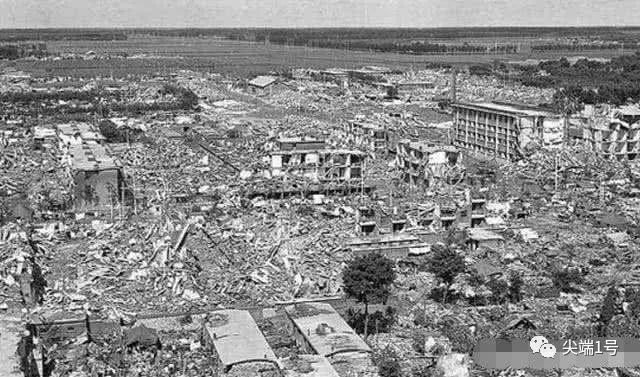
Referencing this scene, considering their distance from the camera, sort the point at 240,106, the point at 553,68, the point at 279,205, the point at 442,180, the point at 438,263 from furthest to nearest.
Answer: the point at 553,68
the point at 240,106
the point at 442,180
the point at 279,205
the point at 438,263

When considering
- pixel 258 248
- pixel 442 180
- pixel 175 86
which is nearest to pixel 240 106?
pixel 175 86

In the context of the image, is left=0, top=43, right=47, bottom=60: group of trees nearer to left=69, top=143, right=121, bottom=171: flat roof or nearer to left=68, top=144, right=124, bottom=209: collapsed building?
left=69, top=143, right=121, bottom=171: flat roof

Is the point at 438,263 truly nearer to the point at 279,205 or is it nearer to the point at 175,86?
the point at 279,205

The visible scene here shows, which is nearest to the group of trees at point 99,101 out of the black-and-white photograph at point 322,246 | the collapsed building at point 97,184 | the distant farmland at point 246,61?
the black-and-white photograph at point 322,246

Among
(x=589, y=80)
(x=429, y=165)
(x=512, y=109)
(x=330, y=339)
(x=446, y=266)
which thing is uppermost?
(x=512, y=109)

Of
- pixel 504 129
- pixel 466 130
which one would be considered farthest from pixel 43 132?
pixel 504 129

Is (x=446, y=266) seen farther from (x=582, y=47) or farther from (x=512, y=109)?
(x=582, y=47)

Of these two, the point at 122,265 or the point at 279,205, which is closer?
the point at 122,265
